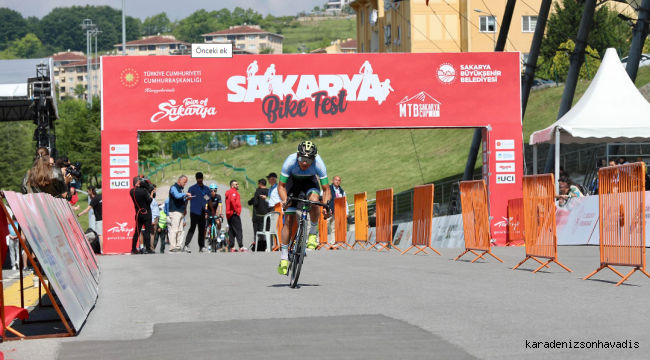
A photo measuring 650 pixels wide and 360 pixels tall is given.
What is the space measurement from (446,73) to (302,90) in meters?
4.00

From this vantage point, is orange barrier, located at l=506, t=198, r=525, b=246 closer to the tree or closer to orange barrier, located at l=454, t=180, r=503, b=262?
orange barrier, located at l=454, t=180, r=503, b=262

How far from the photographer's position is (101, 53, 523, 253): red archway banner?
23.9 metres

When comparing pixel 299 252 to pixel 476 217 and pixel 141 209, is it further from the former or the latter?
pixel 141 209

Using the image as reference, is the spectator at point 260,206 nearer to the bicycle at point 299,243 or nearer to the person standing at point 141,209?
the person standing at point 141,209

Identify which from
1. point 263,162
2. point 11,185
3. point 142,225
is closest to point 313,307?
point 142,225

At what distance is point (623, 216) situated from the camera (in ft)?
35.0

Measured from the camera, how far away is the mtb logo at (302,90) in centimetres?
2431

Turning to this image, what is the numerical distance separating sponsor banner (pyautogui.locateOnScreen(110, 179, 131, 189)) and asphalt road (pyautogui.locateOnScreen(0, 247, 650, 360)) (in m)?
10.9

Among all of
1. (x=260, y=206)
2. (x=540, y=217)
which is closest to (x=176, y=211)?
(x=260, y=206)

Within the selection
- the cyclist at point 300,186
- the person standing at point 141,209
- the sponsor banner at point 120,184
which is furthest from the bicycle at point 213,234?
the cyclist at point 300,186

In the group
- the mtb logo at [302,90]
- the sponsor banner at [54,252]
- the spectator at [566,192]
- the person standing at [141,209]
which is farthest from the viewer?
the mtb logo at [302,90]

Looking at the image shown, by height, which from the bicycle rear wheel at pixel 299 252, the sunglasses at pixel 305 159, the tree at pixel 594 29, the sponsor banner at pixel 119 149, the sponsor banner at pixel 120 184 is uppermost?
Result: the tree at pixel 594 29

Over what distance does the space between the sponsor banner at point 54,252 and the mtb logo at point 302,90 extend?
15.2 m

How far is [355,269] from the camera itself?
13.7 metres
